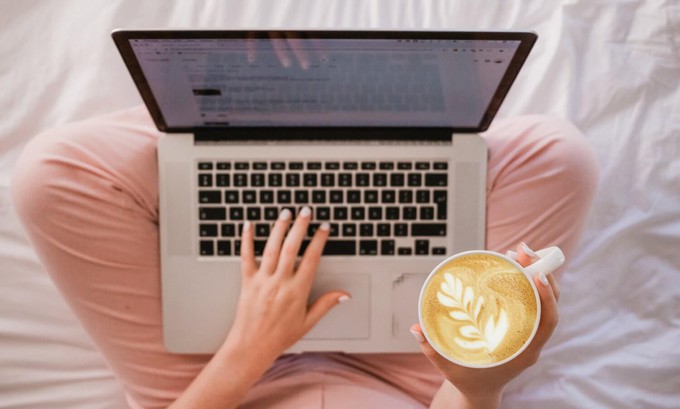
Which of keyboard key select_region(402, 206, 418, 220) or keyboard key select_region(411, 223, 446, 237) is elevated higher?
keyboard key select_region(402, 206, 418, 220)

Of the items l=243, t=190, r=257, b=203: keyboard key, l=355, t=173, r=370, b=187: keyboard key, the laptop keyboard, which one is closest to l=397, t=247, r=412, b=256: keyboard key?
the laptop keyboard

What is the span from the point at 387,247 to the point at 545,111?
14.7 inches

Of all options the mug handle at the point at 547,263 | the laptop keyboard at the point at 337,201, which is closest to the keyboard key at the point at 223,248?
the laptop keyboard at the point at 337,201

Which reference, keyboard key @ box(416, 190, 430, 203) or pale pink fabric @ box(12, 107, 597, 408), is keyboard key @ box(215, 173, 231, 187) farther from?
keyboard key @ box(416, 190, 430, 203)

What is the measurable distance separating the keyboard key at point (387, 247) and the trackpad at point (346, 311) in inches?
1.6

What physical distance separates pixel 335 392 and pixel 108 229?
383 mm

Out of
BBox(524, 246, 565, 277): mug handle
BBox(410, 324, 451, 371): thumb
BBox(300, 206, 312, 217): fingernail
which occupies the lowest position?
BBox(410, 324, 451, 371): thumb

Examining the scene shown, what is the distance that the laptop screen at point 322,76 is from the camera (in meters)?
0.75

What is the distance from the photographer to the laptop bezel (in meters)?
0.74

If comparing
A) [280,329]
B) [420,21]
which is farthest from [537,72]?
[280,329]

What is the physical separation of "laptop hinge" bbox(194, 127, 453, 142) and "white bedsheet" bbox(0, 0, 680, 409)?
23cm

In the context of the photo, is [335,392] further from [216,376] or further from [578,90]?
[578,90]

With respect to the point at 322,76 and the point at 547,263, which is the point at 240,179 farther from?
the point at 547,263

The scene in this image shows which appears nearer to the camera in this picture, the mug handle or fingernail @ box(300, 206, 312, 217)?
the mug handle
